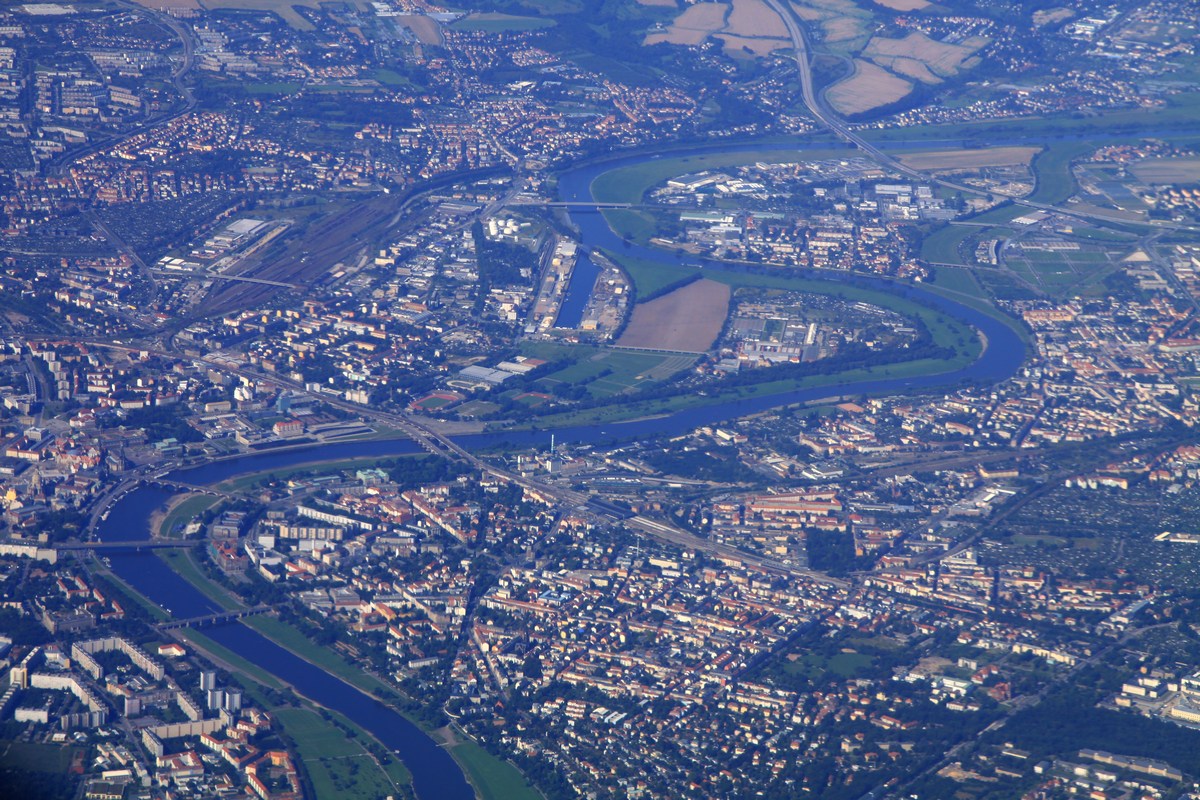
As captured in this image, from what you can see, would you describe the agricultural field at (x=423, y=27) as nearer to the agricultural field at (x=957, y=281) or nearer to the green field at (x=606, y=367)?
the agricultural field at (x=957, y=281)

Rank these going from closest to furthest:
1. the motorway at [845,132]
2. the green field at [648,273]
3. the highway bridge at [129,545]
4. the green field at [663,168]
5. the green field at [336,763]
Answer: the green field at [336,763], the highway bridge at [129,545], the green field at [648,273], the motorway at [845,132], the green field at [663,168]

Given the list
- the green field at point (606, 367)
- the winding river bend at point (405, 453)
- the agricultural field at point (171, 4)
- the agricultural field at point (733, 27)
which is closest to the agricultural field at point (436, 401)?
the winding river bend at point (405, 453)

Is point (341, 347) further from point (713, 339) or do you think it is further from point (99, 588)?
point (99, 588)

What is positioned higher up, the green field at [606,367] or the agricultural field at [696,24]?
the green field at [606,367]

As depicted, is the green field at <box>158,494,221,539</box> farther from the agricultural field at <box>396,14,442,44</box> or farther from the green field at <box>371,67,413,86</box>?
the agricultural field at <box>396,14,442,44</box>

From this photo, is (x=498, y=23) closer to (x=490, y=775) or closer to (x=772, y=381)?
(x=772, y=381)

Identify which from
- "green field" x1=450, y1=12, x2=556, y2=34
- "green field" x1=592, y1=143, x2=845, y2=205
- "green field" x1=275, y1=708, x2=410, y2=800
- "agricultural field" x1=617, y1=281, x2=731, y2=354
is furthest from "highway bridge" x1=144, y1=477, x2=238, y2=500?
"green field" x1=450, y1=12, x2=556, y2=34
